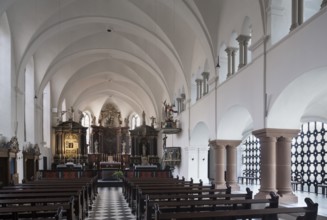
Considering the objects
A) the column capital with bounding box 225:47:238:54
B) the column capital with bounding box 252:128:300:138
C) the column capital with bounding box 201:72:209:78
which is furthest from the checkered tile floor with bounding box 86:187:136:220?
the column capital with bounding box 201:72:209:78

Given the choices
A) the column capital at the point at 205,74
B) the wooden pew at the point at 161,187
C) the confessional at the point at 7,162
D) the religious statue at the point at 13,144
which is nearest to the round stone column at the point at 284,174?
the wooden pew at the point at 161,187

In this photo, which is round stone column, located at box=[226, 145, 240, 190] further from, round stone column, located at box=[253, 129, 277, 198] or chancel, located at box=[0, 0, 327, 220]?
round stone column, located at box=[253, 129, 277, 198]

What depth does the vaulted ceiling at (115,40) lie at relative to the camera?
16875 mm

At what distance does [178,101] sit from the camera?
85.0ft

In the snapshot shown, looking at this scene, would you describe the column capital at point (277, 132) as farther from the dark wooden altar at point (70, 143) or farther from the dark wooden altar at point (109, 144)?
the dark wooden altar at point (109, 144)

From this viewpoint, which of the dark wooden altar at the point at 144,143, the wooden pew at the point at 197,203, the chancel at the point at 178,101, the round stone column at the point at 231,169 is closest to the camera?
the wooden pew at the point at 197,203

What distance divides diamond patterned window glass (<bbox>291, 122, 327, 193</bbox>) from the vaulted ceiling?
6646 millimetres

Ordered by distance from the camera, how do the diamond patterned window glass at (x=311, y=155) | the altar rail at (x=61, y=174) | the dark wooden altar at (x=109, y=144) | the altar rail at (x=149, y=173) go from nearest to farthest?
the diamond patterned window glass at (x=311, y=155) < the altar rail at (x=61, y=174) < the altar rail at (x=149, y=173) < the dark wooden altar at (x=109, y=144)

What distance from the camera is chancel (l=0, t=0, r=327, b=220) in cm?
908

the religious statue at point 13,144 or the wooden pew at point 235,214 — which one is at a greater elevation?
the religious statue at point 13,144

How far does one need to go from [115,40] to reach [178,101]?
6.31 m

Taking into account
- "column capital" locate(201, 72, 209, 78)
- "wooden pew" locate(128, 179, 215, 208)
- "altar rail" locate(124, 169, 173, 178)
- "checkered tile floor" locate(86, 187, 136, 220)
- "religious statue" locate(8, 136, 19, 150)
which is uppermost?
"column capital" locate(201, 72, 209, 78)

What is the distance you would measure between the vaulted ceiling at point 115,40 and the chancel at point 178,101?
0.25ft

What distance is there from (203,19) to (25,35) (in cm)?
905
